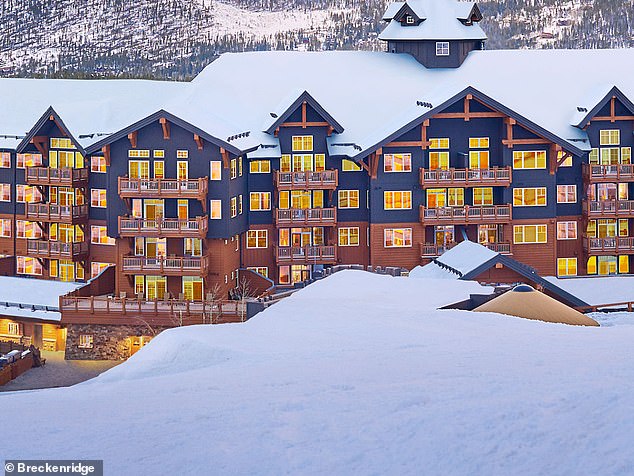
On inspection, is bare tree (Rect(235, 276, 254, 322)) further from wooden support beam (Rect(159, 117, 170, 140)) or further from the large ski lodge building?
wooden support beam (Rect(159, 117, 170, 140))

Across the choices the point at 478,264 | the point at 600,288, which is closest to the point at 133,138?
the point at 478,264

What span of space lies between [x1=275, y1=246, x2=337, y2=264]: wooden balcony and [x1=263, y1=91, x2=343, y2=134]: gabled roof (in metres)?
5.45

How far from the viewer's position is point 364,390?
34188mm

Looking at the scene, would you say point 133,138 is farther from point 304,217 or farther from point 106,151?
point 304,217

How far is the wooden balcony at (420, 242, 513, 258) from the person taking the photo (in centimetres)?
7269

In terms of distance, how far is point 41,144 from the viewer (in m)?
75.7

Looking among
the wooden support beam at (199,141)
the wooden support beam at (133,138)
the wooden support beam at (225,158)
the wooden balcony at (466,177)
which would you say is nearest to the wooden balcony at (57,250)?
the wooden support beam at (133,138)

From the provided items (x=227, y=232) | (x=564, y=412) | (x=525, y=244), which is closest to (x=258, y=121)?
(x=227, y=232)

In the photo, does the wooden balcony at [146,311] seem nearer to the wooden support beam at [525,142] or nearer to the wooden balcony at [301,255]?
the wooden balcony at [301,255]

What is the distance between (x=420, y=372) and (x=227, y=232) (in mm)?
34843

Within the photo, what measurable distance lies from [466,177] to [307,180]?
7223 millimetres

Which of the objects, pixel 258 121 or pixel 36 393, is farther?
pixel 258 121

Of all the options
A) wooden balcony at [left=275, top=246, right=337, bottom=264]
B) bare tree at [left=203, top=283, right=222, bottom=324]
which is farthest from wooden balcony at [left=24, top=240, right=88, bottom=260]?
wooden balcony at [left=275, top=246, right=337, bottom=264]

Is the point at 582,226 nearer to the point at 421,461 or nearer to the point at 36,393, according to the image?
the point at 36,393
